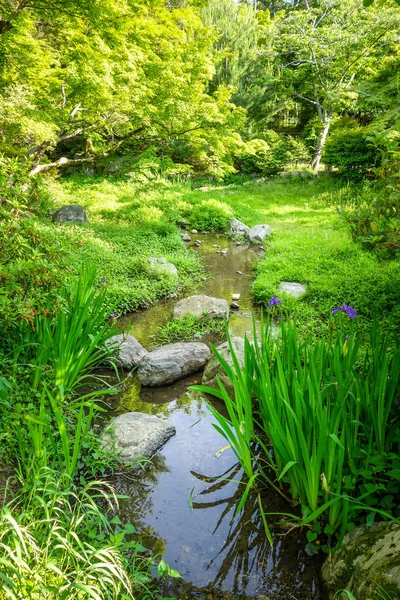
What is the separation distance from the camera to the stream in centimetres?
182

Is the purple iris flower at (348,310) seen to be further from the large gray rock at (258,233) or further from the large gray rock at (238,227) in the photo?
the large gray rock at (238,227)

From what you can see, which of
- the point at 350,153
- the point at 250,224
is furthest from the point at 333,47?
the point at 250,224

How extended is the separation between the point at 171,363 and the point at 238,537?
69.1 inches

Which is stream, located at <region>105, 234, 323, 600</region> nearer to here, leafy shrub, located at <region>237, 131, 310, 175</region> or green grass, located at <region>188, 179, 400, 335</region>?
green grass, located at <region>188, 179, 400, 335</region>

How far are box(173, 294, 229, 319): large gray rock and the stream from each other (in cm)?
174

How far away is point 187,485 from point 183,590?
665 millimetres

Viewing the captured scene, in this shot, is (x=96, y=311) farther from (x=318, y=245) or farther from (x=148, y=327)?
(x=318, y=245)

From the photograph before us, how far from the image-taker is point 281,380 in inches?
77.2

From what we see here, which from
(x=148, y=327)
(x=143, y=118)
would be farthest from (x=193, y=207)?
(x=148, y=327)

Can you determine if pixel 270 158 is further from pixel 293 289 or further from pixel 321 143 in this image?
pixel 293 289

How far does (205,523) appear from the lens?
85.4 inches

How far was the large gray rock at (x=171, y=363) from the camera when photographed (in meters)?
3.52

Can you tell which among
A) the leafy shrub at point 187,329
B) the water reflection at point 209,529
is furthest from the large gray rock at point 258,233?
the water reflection at point 209,529

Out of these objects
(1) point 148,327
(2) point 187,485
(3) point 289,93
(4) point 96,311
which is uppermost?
(3) point 289,93
